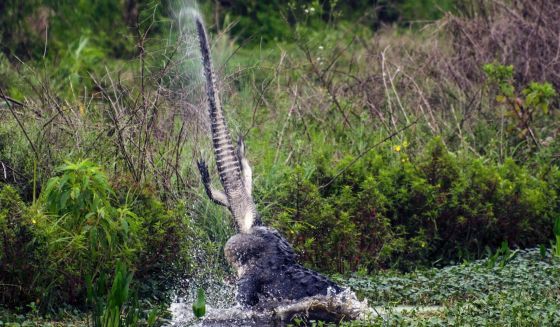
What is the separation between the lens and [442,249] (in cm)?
836

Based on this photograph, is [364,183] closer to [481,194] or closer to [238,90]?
[481,194]

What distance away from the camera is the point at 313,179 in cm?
830

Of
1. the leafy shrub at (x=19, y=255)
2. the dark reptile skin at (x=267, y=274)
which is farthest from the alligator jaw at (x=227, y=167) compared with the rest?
the leafy shrub at (x=19, y=255)

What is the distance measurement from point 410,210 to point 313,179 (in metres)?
0.84

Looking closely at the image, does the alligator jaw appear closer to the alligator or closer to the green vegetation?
the alligator

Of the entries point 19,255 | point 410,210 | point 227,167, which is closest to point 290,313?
point 227,167

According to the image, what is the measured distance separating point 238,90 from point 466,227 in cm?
289

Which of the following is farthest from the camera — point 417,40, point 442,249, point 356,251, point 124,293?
point 417,40

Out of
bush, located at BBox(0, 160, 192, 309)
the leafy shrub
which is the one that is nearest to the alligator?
bush, located at BBox(0, 160, 192, 309)

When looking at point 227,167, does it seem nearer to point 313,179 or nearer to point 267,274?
point 267,274

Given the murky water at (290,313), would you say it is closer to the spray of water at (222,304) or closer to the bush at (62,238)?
the spray of water at (222,304)

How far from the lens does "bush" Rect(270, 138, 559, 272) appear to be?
7730 mm

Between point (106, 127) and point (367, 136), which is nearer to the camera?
point (106, 127)

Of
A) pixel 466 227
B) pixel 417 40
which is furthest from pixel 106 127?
pixel 417 40
